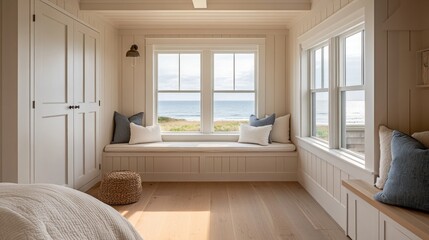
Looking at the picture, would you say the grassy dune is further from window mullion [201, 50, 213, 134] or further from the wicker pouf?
the wicker pouf

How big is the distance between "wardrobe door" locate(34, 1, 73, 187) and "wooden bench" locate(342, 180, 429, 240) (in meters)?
2.87

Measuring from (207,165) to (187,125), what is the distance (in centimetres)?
93

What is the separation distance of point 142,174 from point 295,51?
2922 millimetres

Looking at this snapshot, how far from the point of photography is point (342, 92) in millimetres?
3301

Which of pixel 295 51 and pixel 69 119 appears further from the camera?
pixel 295 51

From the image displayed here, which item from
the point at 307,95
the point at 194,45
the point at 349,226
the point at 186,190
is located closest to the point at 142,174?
the point at 186,190

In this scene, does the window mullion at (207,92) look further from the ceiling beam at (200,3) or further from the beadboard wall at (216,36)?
the ceiling beam at (200,3)

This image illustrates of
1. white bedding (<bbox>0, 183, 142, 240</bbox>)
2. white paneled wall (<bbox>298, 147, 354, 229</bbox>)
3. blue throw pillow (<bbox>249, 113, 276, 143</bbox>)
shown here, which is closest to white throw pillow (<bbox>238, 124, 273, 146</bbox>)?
blue throw pillow (<bbox>249, 113, 276, 143</bbox>)

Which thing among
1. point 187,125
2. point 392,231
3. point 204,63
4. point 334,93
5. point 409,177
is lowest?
point 392,231

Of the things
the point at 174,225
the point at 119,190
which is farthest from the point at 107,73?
the point at 174,225

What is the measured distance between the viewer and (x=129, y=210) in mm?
3422

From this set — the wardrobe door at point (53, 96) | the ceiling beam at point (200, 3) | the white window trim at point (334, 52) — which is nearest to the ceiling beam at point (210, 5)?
the ceiling beam at point (200, 3)

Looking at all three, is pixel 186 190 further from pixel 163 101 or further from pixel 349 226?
pixel 349 226

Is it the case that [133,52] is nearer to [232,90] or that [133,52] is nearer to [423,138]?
Result: [232,90]
